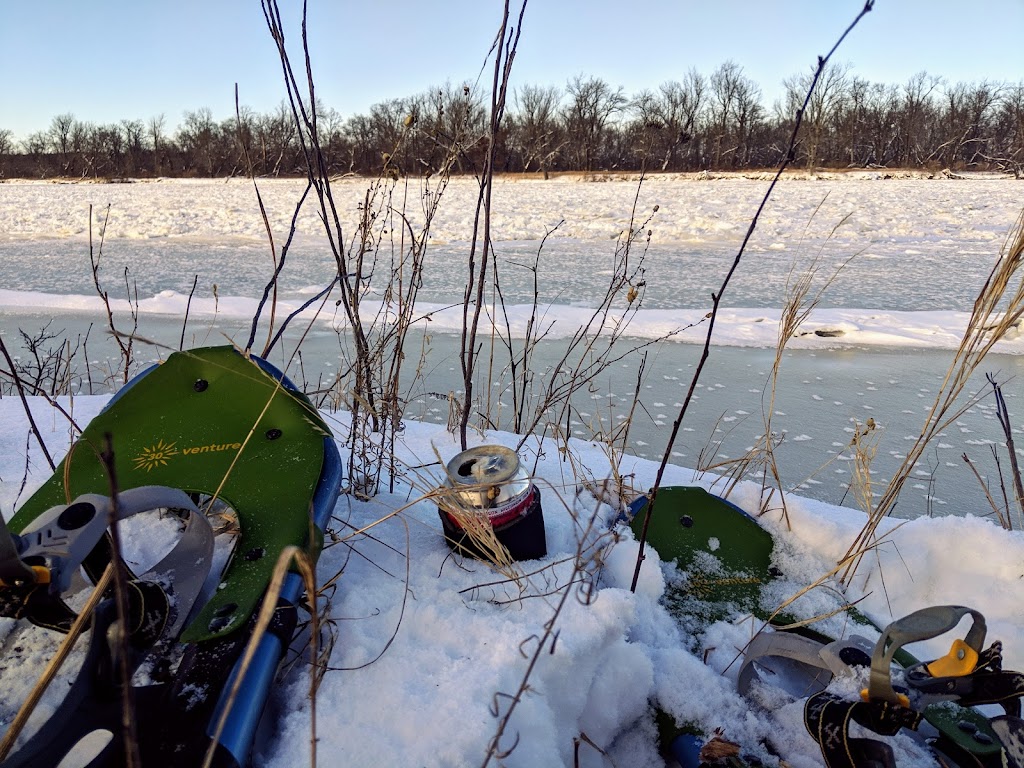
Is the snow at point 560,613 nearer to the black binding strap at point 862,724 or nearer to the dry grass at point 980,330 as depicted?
the dry grass at point 980,330

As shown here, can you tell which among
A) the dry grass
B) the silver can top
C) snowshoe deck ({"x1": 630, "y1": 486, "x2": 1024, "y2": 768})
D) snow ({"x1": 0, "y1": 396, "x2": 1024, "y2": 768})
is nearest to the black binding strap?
snowshoe deck ({"x1": 630, "y1": 486, "x2": 1024, "y2": 768})

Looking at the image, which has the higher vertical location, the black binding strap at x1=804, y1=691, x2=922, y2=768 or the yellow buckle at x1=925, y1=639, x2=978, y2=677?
the yellow buckle at x1=925, y1=639, x2=978, y2=677

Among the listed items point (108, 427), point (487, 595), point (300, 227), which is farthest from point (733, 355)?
point (300, 227)

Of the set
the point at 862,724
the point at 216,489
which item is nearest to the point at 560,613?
the point at 862,724

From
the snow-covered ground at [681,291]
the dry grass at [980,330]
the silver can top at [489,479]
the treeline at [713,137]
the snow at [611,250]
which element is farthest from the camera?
the treeline at [713,137]

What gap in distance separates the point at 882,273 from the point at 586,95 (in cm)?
2851

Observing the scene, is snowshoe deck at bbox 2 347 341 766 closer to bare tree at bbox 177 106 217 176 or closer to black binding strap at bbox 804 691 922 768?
black binding strap at bbox 804 691 922 768

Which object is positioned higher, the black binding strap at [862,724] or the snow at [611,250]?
the snow at [611,250]

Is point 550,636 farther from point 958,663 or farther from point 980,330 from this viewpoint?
point 980,330

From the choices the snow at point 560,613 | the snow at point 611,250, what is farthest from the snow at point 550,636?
the snow at point 611,250

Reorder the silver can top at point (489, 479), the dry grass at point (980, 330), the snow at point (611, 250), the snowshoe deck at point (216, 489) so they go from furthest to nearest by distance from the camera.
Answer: the snow at point (611, 250) → the silver can top at point (489, 479) → the dry grass at point (980, 330) → the snowshoe deck at point (216, 489)

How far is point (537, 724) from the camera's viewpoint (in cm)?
104

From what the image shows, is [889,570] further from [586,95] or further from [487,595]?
[586,95]

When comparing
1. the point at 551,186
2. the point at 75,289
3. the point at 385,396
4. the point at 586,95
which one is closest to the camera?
the point at 385,396
